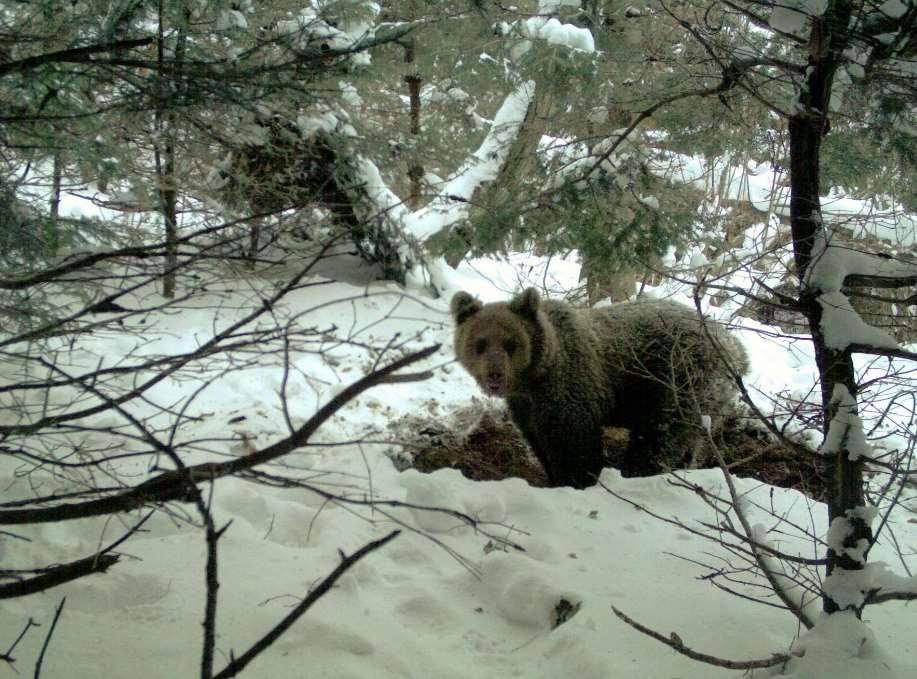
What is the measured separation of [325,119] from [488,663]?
5067 millimetres

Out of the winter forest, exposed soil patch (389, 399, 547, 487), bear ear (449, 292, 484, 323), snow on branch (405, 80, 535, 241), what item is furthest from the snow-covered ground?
snow on branch (405, 80, 535, 241)

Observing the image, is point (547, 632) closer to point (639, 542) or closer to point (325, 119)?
point (639, 542)

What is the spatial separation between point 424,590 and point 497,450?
117 inches

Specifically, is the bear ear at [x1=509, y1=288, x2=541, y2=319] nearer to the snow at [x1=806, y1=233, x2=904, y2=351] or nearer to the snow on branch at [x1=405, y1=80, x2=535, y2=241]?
the snow at [x1=806, y1=233, x2=904, y2=351]

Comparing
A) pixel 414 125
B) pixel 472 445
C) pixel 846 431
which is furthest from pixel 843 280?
pixel 414 125

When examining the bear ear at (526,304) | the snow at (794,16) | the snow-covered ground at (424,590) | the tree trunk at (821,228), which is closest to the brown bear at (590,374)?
the bear ear at (526,304)

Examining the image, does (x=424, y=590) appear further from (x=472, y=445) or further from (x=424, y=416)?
(x=424, y=416)

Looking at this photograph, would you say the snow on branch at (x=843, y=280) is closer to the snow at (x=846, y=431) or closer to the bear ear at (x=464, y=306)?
the snow at (x=846, y=431)

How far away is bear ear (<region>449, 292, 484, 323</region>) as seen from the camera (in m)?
5.00

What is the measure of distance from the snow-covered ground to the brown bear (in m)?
0.61

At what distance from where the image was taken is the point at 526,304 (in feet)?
16.2

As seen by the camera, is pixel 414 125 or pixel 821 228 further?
pixel 414 125

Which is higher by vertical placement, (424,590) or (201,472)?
(201,472)

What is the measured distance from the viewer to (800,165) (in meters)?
2.79
